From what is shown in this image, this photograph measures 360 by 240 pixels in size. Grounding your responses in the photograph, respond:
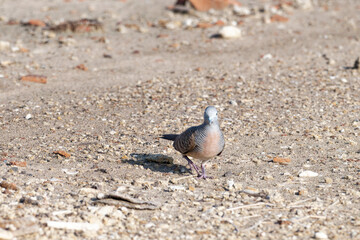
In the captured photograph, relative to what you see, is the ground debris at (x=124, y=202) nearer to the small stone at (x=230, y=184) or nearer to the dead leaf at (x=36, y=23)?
the small stone at (x=230, y=184)

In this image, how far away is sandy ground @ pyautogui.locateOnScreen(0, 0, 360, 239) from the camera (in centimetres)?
468

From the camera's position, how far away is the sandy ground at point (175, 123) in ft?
15.4

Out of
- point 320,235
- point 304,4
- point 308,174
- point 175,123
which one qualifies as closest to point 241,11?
point 304,4

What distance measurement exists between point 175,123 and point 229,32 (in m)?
5.37

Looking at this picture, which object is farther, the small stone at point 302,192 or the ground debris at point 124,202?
the small stone at point 302,192

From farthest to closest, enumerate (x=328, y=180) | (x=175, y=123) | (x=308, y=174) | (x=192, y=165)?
(x=175, y=123) → (x=192, y=165) → (x=308, y=174) → (x=328, y=180)

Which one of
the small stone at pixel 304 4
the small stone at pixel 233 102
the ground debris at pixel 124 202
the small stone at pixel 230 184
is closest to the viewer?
the ground debris at pixel 124 202

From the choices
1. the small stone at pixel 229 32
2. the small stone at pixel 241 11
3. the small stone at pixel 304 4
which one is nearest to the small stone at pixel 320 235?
the small stone at pixel 229 32

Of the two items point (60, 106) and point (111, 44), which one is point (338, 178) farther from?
point (111, 44)

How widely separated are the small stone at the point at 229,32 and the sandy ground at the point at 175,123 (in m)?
0.22

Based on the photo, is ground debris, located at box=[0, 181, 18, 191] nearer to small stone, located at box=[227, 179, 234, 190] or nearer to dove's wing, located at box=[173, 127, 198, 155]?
dove's wing, located at box=[173, 127, 198, 155]

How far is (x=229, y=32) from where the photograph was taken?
12.4 meters

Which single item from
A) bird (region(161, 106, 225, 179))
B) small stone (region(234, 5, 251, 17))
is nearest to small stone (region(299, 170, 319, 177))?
bird (region(161, 106, 225, 179))

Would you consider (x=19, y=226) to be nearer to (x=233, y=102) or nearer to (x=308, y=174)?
(x=308, y=174)
